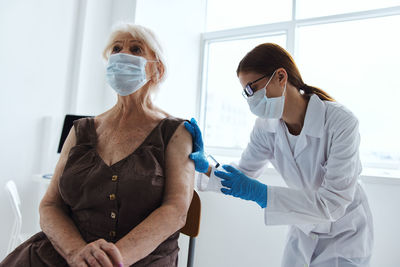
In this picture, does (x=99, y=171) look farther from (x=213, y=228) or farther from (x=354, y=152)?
(x=213, y=228)

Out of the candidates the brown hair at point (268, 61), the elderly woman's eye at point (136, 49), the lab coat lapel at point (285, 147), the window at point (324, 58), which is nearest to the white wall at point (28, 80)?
the elderly woman's eye at point (136, 49)

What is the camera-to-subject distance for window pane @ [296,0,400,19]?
2.12 metres

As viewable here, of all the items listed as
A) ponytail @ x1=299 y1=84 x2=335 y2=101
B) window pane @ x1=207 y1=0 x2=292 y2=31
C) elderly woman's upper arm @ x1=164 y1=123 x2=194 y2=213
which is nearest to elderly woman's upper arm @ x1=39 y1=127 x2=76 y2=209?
elderly woman's upper arm @ x1=164 y1=123 x2=194 y2=213

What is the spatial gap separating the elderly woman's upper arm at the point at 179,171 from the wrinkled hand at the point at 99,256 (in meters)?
0.25

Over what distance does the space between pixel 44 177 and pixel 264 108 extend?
1.52 metres

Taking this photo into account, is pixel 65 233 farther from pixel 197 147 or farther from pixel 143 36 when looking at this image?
pixel 143 36

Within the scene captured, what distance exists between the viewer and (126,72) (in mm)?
1200

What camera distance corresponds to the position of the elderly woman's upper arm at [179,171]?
3.34 ft

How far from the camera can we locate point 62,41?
2238 millimetres

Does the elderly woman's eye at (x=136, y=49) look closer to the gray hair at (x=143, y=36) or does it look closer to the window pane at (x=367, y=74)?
the gray hair at (x=143, y=36)

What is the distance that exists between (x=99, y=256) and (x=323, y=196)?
80cm

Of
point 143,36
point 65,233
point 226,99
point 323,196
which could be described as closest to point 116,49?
point 143,36

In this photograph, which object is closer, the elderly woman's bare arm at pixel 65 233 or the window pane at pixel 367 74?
the elderly woman's bare arm at pixel 65 233

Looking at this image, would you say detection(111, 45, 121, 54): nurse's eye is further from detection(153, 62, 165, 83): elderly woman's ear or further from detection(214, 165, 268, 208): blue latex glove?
detection(214, 165, 268, 208): blue latex glove
